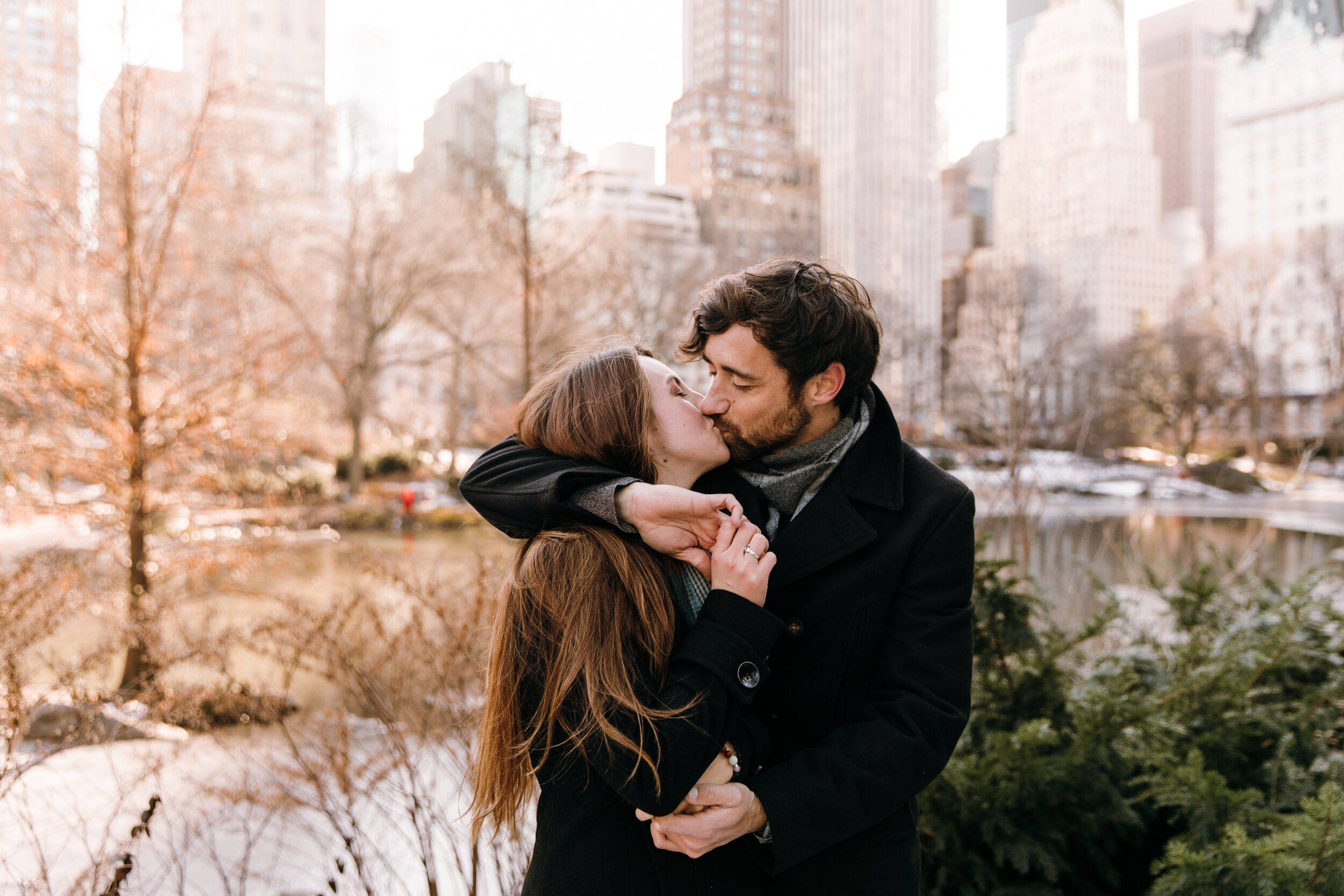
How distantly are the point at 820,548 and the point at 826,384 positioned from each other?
0.35m

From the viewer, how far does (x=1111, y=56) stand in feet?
59.9

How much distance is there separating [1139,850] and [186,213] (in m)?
9.68

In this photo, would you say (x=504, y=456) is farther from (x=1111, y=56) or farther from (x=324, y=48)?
(x=324, y=48)

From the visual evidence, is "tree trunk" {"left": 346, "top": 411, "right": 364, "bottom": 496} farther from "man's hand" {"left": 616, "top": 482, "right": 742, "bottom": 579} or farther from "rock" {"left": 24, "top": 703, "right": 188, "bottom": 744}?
"man's hand" {"left": 616, "top": 482, "right": 742, "bottom": 579}

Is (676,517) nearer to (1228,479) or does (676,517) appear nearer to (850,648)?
(850,648)

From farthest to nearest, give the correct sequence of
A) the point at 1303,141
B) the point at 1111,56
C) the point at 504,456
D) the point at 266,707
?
the point at 1303,141 → the point at 1111,56 → the point at 266,707 → the point at 504,456

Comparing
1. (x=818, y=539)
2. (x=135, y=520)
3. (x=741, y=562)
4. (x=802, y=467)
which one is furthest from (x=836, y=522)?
(x=135, y=520)

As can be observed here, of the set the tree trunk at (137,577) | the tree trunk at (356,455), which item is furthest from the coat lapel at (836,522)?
the tree trunk at (356,455)

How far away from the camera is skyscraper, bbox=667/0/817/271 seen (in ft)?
44.8

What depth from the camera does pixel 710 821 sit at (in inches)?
52.6

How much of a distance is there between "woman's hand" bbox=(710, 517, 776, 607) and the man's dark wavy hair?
1.28 ft

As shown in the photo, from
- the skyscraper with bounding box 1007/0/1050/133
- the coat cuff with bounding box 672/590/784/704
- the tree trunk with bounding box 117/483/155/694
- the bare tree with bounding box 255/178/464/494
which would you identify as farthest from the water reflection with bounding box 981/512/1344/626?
the bare tree with bounding box 255/178/464/494

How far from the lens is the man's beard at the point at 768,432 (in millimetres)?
1701

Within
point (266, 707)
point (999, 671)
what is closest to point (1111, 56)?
point (999, 671)
